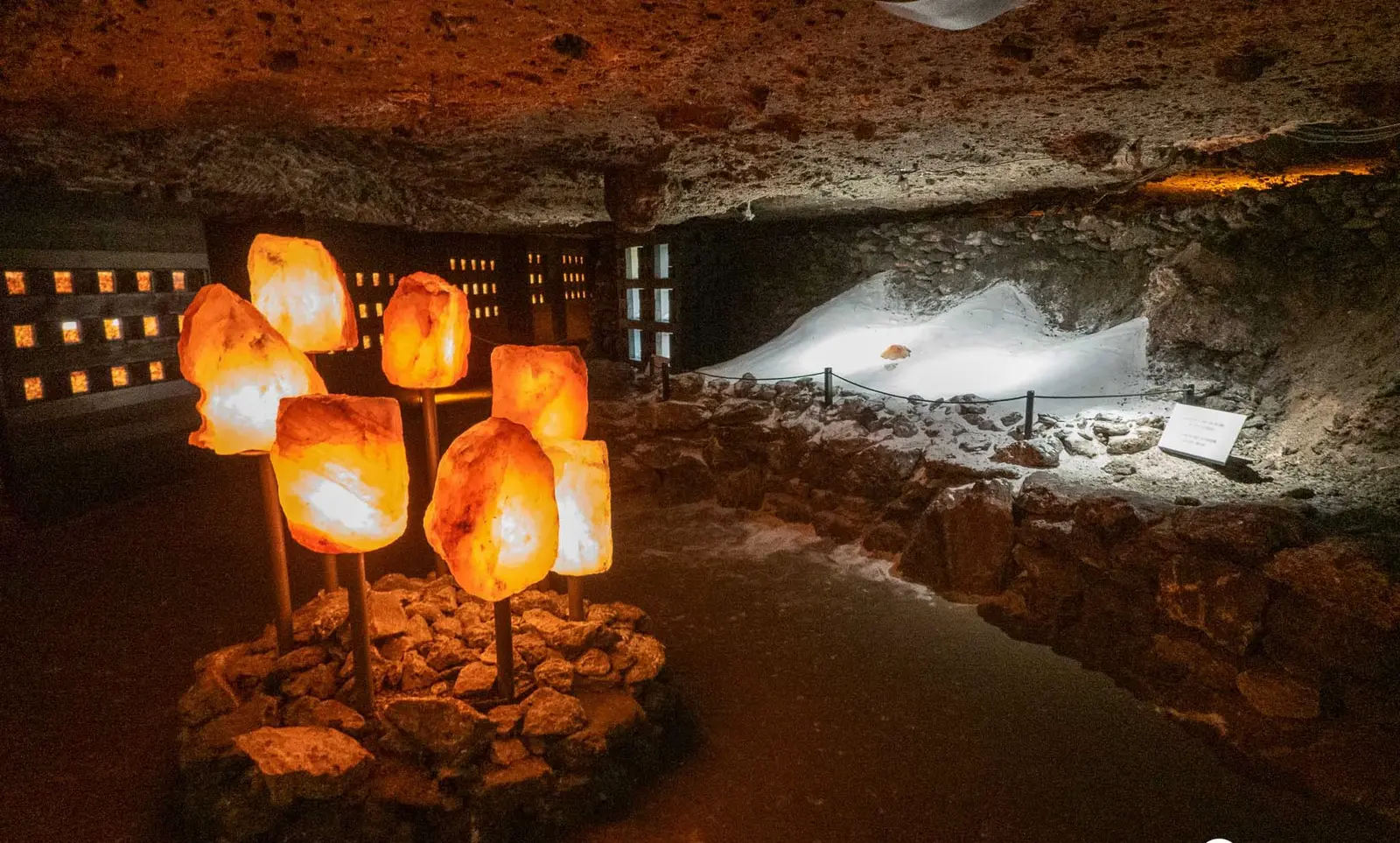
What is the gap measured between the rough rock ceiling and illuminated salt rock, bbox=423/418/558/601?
1.85 meters

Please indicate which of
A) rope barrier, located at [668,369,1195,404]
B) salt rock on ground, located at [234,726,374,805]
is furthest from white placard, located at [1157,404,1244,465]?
salt rock on ground, located at [234,726,374,805]

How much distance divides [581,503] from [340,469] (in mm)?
1164

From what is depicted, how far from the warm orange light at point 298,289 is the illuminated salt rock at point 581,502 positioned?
1580 millimetres

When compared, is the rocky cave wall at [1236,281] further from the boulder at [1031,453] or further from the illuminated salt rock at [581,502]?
the illuminated salt rock at [581,502]

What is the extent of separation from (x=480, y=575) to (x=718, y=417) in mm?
5391

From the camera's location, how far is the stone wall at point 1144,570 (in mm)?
3664

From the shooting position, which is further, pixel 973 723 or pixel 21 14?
pixel 973 723

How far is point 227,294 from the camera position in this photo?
3.22 metres

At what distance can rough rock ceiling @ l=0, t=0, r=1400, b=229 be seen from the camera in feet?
9.98

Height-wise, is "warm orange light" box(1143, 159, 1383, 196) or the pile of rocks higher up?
"warm orange light" box(1143, 159, 1383, 196)

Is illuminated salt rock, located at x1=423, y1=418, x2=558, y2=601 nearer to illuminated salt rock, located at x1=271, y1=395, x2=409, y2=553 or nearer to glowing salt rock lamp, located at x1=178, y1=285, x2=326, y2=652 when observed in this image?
illuminated salt rock, located at x1=271, y1=395, x2=409, y2=553

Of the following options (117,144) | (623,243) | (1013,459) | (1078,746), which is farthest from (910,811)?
(623,243)

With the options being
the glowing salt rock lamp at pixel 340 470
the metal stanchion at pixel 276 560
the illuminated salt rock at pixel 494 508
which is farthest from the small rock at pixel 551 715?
the metal stanchion at pixel 276 560

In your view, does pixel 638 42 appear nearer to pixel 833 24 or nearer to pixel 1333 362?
pixel 833 24
